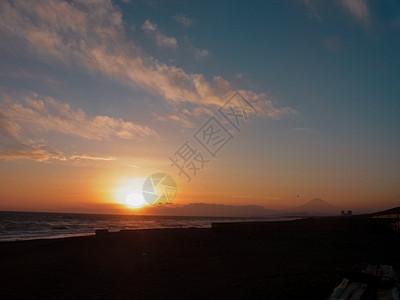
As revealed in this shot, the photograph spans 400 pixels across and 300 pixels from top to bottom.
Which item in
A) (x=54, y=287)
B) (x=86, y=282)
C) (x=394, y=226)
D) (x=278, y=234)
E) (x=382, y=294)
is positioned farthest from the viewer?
(x=278, y=234)

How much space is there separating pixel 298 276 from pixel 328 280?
0.95m

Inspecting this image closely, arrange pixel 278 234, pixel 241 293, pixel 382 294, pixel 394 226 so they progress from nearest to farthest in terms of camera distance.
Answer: pixel 382 294
pixel 241 293
pixel 394 226
pixel 278 234

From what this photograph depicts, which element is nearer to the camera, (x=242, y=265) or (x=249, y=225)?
(x=242, y=265)

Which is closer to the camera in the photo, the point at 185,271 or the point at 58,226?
the point at 185,271

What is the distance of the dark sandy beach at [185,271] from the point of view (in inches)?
315

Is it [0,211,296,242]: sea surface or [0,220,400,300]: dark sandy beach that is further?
[0,211,296,242]: sea surface

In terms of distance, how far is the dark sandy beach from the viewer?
26.2 ft

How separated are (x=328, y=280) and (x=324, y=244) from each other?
9.59 metres

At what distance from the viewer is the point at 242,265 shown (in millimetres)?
12102

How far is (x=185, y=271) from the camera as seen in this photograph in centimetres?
1098

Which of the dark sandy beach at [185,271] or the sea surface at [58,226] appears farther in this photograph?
the sea surface at [58,226]

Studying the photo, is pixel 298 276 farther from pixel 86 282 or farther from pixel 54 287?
pixel 54 287

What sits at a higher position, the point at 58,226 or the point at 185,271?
the point at 58,226

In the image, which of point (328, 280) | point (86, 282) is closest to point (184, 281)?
point (86, 282)
